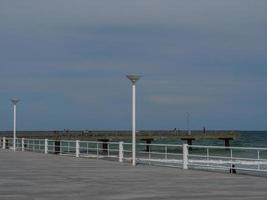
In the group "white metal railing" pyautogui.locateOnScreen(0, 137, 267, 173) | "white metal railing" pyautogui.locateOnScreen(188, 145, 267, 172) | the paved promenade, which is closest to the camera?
the paved promenade

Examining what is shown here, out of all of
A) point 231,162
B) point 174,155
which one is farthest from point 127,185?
point 174,155

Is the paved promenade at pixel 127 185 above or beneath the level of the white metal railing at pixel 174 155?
beneath

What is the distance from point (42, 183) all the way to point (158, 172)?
210 inches

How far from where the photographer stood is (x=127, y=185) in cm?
1661

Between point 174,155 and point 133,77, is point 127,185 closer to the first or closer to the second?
point 133,77

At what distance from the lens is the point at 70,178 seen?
1878 cm

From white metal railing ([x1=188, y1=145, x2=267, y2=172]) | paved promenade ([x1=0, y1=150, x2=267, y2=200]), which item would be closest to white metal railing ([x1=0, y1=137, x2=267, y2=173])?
white metal railing ([x1=188, y1=145, x2=267, y2=172])

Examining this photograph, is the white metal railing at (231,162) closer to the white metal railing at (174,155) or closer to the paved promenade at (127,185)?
the white metal railing at (174,155)

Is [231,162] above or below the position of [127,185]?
above

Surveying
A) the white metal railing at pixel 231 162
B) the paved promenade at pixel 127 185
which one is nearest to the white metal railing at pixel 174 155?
the white metal railing at pixel 231 162

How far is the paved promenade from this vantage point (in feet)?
45.9

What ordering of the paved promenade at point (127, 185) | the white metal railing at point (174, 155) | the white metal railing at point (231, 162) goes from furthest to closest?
the white metal railing at point (174, 155) < the white metal railing at point (231, 162) < the paved promenade at point (127, 185)

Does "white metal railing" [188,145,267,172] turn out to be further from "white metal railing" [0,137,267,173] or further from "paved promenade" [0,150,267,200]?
"paved promenade" [0,150,267,200]

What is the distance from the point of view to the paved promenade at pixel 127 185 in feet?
45.9
